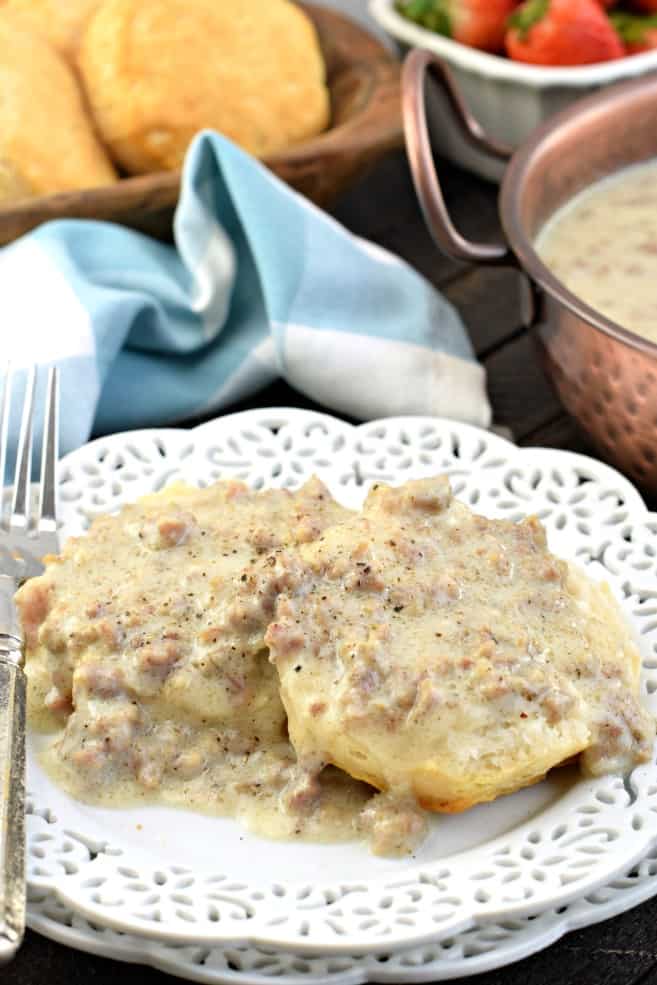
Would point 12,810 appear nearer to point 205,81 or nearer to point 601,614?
point 601,614

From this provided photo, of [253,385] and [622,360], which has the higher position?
[622,360]

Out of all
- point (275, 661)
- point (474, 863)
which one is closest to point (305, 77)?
point (275, 661)

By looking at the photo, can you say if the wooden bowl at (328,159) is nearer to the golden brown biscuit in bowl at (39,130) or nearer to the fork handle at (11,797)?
the golden brown biscuit in bowl at (39,130)

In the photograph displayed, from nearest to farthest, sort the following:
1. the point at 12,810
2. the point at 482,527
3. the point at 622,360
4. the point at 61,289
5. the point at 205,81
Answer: the point at 12,810, the point at 482,527, the point at 622,360, the point at 61,289, the point at 205,81

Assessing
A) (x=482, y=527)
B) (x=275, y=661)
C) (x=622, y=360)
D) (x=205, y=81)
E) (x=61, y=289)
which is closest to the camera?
(x=275, y=661)

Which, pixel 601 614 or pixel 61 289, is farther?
pixel 61 289

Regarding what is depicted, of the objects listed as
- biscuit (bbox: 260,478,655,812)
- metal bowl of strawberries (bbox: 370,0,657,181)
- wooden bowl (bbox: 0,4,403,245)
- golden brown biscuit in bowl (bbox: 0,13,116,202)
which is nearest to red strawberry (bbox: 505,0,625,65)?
metal bowl of strawberries (bbox: 370,0,657,181)
